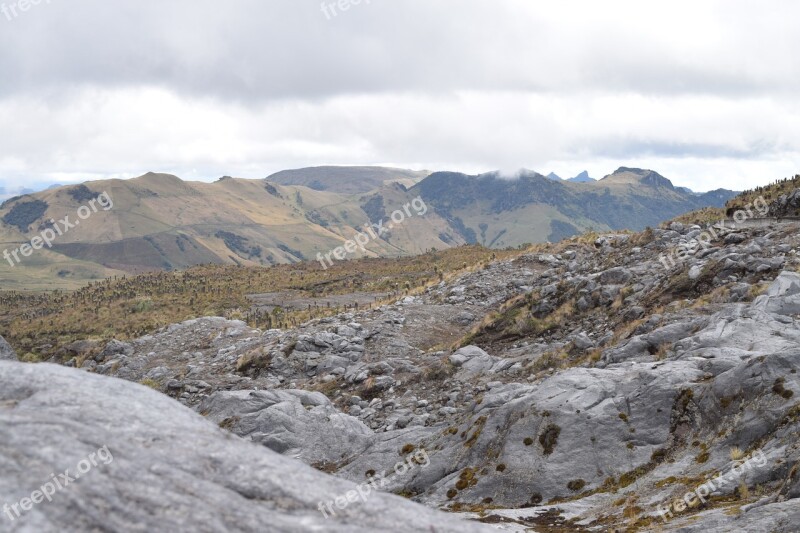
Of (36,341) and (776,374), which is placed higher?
(776,374)

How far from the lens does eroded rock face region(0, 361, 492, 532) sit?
6.38 m

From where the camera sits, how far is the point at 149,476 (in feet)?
22.4

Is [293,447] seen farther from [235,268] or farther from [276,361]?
[235,268]

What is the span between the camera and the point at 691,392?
56.2ft

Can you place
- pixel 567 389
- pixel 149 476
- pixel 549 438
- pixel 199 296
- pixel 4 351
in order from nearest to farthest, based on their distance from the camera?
1. pixel 149 476
2. pixel 549 438
3. pixel 567 389
4. pixel 4 351
5. pixel 199 296

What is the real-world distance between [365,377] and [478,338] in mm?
7113

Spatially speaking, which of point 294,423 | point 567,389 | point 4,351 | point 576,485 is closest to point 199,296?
point 4,351

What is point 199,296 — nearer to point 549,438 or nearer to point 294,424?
point 294,424

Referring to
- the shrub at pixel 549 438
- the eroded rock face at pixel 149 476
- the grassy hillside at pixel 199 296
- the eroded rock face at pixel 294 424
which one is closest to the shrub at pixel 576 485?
the shrub at pixel 549 438

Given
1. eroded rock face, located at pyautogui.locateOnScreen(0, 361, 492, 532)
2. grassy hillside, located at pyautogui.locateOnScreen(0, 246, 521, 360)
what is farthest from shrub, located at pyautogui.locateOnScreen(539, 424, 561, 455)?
grassy hillside, located at pyautogui.locateOnScreen(0, 246, 521, 360)

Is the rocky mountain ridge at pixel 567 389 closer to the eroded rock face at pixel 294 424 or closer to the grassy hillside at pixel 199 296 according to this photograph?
the eroded rock face at pixel 294 424

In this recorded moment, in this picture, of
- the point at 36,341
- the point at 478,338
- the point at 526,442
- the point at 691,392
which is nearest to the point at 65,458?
the point at 526,442

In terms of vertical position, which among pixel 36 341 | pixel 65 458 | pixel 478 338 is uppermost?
pixel 65 458

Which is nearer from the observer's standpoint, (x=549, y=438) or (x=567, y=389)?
(x=549, y=438)
